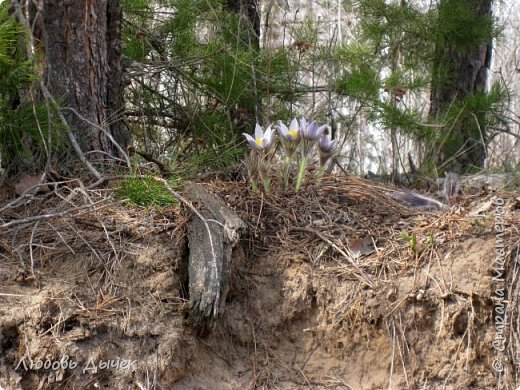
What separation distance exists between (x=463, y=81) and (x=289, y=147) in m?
2.67

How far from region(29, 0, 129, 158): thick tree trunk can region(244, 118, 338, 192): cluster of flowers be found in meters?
0.85

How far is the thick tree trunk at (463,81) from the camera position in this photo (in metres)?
5.14

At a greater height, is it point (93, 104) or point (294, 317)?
point (93, 104)

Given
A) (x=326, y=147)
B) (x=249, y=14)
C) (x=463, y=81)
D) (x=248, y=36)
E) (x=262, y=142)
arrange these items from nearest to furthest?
(x=262, y=142)
(x=326, y=147)
(x=248, y=36)
(x=249, y=14)
(x=463, y=81)

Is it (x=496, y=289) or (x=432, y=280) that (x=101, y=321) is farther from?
(x=496, y=289)

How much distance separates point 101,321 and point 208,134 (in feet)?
6.64

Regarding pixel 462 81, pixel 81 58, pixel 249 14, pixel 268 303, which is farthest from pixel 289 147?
pixel 462 81

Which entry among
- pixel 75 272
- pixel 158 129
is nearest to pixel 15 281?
pixel 75 272

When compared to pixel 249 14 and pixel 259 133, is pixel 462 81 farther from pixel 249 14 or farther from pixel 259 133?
pixel 259 133

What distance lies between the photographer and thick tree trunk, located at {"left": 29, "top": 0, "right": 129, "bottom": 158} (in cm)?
356

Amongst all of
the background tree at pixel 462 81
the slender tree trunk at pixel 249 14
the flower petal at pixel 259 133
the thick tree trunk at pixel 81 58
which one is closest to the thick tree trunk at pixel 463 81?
the background tree at pixel 462 81

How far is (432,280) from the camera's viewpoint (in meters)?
2.74

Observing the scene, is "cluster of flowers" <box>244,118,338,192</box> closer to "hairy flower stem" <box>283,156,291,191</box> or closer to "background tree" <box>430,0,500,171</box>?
"hairy flower stem" <box>283,156,291,191</box>

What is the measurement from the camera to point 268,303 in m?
2.88
